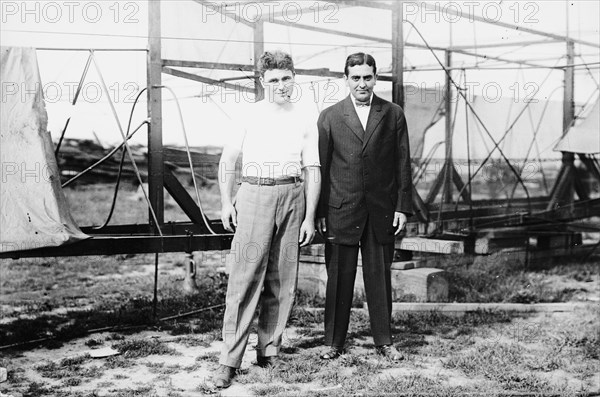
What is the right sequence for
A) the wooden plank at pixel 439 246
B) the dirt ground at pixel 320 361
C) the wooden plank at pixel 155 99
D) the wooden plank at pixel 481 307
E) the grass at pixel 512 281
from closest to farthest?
the dirt ground at pixel 320 361 → the wooden plank at pixel 155 99 → the wooden plank at pixel 481 307 → the wooden plank at pixel 439 246 → the grass at pixel 512 281

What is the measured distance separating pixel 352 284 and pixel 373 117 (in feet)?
3.44

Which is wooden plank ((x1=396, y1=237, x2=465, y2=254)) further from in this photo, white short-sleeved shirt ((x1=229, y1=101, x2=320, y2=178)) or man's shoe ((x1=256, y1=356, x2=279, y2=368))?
white short-sleeved shirt ((x1=229, y1=101, x2=320, y2=178))

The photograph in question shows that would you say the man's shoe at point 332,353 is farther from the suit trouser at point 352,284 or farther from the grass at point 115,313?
the grass at point 115,313

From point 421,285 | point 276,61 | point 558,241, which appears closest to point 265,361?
point 276,61

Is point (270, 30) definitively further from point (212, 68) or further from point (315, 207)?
point (315, 207)

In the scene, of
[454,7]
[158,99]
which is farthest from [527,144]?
[158,99]

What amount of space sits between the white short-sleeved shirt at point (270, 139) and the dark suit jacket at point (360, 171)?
38 cm

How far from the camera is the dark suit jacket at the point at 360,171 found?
4266 millimetres

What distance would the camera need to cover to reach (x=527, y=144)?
9461 millimetres

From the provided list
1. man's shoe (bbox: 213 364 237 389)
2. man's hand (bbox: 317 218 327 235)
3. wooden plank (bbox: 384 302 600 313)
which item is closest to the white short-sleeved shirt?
man's hand (bbox: 317 218 327 235)

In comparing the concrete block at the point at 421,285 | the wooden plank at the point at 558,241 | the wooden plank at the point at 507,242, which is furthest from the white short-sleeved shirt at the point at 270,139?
the wooden plank at the point at 558,241

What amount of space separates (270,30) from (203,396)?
3.75 metres

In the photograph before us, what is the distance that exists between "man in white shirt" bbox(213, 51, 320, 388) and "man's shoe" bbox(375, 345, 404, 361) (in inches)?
35.5

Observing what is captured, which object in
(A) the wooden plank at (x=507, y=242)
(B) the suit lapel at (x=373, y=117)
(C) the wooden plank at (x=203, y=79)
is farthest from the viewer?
(A) the wooden plank at (x=507, y=242)
